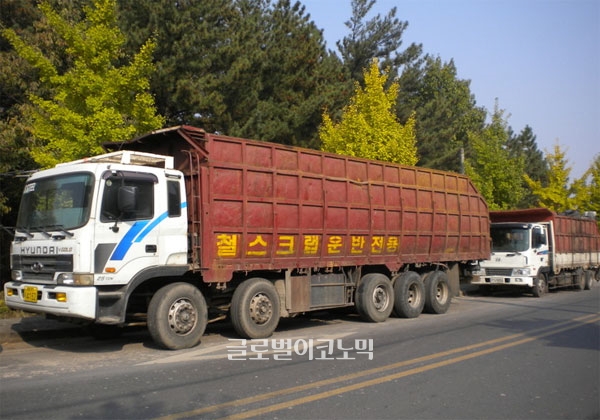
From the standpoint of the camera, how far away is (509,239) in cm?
1834

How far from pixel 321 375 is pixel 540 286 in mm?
13422

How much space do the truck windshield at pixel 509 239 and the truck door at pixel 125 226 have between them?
42.2 ft

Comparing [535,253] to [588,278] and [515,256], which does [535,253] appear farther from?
[588,278]

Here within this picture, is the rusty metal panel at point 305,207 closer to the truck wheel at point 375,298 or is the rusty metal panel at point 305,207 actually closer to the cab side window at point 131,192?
the truck wheel at point 375,298

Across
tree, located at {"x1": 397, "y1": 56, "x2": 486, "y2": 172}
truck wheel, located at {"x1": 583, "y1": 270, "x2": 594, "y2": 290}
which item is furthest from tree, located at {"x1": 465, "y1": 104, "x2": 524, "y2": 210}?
truck wheel, located at {"x1": 583, "y1": 270, "x2": 594, "y2": 290}

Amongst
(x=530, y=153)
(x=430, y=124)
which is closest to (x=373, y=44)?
(x=430, y=124)

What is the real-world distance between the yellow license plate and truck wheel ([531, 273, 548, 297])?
580 inches

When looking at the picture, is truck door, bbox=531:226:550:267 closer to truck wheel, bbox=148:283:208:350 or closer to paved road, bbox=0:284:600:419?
paved road, bbox=0:284:600:419

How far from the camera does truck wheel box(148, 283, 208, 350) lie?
28.5 ft

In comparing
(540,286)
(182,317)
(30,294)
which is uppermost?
(30,294)

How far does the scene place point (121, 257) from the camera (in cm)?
842

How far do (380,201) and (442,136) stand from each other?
22394mm

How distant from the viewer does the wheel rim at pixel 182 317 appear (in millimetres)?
8875

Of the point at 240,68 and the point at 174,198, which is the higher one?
the point at 240,68
